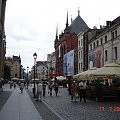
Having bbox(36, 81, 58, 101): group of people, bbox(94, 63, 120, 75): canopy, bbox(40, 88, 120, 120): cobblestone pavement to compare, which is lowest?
bbox(40, 88, 120, 120): cobblestone pavement

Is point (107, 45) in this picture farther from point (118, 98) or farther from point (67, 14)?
point (67, 14)

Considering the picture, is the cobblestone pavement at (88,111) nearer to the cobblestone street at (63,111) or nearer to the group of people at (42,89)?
the cobblestone street at (63,111)

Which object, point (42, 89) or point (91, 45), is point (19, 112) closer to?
point (42, 89)

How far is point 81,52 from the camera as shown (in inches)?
3137

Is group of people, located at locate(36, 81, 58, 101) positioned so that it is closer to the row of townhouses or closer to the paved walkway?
the paved walkway

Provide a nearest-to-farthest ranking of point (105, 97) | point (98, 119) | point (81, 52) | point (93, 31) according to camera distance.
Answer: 1. point (98, 119)
2. point (105, 97)
3. point (93, 31)
4. point (81, 52)

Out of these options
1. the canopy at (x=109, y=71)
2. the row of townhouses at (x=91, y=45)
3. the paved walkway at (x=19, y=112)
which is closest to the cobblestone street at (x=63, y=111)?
the paved walkway at (x=19, y=112)

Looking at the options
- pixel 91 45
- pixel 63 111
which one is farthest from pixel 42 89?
pixel 91 45

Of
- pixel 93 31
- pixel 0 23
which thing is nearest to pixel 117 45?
pixel 0 23

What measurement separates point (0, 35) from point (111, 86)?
1005 inches

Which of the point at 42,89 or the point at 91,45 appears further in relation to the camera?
the point at 91,45

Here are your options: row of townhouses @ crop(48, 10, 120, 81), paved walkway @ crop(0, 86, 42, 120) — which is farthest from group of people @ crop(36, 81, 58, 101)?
row of townhouses @ crop(48, 10, 120, 81)

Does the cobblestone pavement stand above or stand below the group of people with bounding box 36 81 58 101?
below

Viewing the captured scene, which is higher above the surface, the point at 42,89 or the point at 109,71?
the point at 109,71
